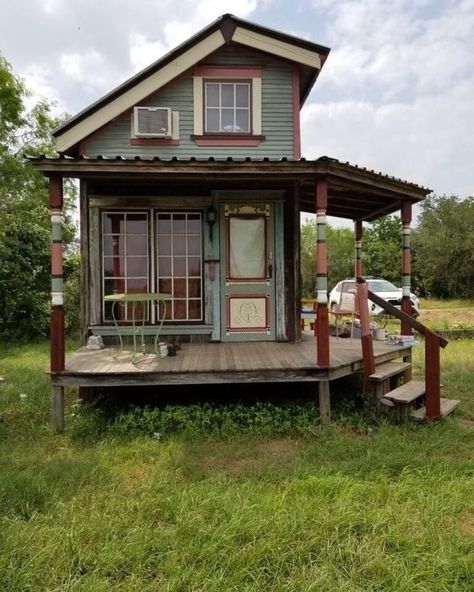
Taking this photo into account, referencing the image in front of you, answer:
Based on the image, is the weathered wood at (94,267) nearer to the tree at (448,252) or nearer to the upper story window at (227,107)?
the upper story window at (227,107)

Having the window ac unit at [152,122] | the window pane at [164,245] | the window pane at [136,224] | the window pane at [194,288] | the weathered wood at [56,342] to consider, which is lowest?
the weathered wood at [56,342]

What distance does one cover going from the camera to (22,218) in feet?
40.5

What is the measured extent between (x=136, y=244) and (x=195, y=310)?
1.32m

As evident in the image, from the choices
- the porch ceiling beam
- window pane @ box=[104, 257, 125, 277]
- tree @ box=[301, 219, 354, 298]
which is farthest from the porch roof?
tree @ box=[301, 219, 354, 298]

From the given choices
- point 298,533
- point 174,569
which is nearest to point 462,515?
point 298,533

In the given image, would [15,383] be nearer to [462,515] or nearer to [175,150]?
[175,150]

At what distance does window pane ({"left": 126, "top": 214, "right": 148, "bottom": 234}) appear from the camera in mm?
6595

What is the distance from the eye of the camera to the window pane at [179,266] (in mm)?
6660

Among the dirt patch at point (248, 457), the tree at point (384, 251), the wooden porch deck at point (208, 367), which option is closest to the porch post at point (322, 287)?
the wooden porch deck at point (208, 367)

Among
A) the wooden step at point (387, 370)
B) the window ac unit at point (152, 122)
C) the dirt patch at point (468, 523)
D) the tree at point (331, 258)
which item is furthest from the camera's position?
the tree at point (331, 258)

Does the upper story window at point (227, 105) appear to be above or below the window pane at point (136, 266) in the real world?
above

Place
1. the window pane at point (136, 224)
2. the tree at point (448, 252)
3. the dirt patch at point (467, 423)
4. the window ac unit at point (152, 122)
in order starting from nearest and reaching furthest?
1. the dirt patch at point (467, 423)
2. the window ac unit at point (152, 122)
3. the window pane at point (136, 224)
4. the tree at point (448, 252)

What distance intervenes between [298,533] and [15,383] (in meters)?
5.65

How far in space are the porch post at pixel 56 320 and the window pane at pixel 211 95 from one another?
2.99 metres
